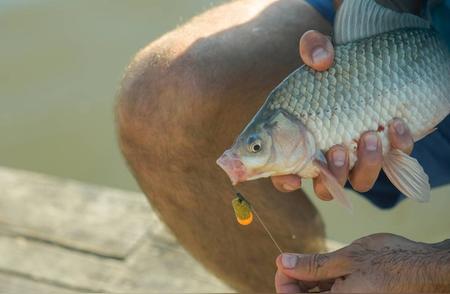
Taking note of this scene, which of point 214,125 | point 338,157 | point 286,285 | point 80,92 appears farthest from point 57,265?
point 80,92

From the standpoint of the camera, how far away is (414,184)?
5.06ft

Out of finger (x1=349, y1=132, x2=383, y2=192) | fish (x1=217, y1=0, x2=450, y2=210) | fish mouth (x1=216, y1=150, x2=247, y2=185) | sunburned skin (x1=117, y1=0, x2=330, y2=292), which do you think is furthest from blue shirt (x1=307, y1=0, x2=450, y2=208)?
fish mouth (x1=216, y1=150, x2=247, y2=185)

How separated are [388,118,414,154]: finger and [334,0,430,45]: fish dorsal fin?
0.16 meters

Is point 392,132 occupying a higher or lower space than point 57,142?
higher

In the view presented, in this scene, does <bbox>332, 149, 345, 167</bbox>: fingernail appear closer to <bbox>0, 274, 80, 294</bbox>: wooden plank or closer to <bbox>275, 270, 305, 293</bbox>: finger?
<bbox>275, 270, 305, 293</bbox>: finger

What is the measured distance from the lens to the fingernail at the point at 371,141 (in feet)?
4.90

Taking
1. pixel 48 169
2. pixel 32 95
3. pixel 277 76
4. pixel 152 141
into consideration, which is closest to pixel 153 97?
pixel 152 141

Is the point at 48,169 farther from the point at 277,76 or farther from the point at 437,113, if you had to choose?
the point at 437,113

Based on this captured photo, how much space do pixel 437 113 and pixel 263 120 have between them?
33 centimetres

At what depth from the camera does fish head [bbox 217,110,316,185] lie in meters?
1.46

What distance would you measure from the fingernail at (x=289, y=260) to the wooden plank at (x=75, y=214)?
85cm

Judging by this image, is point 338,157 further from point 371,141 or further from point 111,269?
point 111,269

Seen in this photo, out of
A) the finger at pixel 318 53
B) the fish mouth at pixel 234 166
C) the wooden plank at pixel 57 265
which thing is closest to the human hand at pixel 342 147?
the finger at pixel 318 53

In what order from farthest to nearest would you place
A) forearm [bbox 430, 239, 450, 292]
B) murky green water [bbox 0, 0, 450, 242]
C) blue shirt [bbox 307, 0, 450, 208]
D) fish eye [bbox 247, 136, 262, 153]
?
1. murky green water [bbox 0, 0, 450, 242]
2. blue shirt [bbox 307, 0, 450, 208]
3. forearm [bbox 430, 239, 450, 292]
4. fish eye [bbox 247, 136, 262, 153]
